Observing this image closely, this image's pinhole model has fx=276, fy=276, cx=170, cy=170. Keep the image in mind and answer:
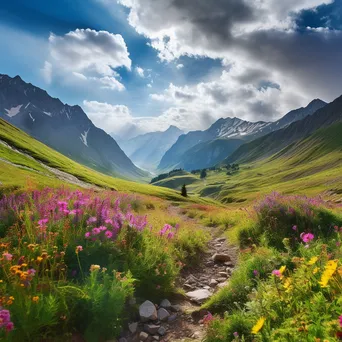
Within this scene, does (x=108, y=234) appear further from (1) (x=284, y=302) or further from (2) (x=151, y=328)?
(1) (x=284, y=302)

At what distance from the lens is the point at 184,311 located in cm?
616

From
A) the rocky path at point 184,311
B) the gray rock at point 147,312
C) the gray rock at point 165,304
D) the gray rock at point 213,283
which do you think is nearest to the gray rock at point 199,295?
the rocky path at point 184,311

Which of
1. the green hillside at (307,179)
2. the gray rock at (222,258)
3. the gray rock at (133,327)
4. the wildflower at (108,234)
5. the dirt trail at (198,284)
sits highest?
the green hillside at (307,179)

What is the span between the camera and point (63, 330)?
4383 mm

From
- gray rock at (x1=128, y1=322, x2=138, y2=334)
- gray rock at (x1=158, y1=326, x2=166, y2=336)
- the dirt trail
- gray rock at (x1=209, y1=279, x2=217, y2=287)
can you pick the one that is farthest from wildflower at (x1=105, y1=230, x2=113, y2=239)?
gray rock at (x1=209, y1=279, x2=217, y2=287)

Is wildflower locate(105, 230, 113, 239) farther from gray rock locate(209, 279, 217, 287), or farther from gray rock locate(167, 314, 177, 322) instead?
gray rock locate(209, 279, 217, 287)

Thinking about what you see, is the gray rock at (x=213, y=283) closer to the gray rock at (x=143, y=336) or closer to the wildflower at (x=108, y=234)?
the gray rock at (x=143, y=336)

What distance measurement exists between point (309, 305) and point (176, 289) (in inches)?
154

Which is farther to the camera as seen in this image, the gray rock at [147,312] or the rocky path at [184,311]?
the gray rock at [147,312]

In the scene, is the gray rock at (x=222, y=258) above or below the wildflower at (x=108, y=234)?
below

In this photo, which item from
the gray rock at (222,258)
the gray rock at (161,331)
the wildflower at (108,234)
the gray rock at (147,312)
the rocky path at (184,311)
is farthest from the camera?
the gray rock at (222,258)

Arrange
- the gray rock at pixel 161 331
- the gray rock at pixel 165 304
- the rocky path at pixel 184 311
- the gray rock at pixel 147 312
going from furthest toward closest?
the gray rock at pixel 165 304, the gray rock at pixel 147 312, the gray rock at pixel 161 331, the rocky path at pixel 184 311

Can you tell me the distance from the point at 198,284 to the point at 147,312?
268 centimetres

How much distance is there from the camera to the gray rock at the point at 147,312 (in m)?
5.59
